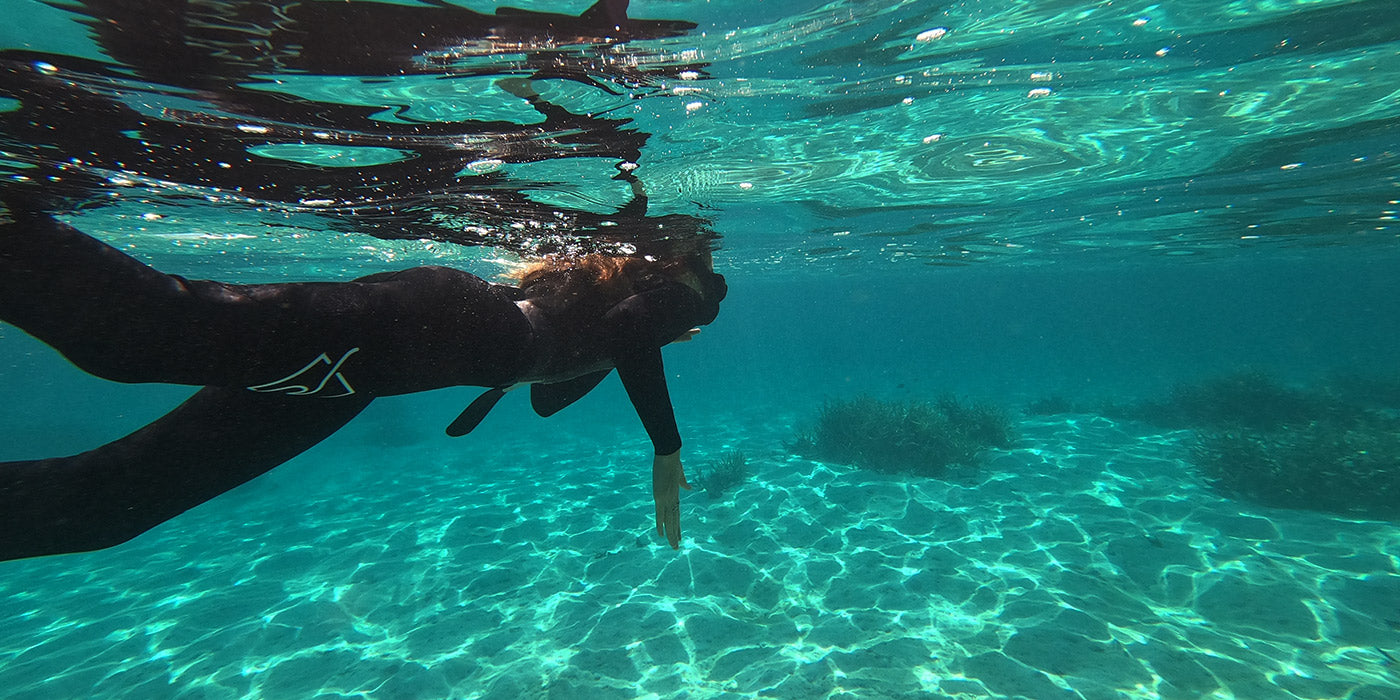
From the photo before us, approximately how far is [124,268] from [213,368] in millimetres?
453

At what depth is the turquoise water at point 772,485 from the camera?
575 centimetres

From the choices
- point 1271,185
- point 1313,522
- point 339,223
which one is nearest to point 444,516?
point 339,223

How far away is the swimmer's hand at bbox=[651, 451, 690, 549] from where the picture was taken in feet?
13.7

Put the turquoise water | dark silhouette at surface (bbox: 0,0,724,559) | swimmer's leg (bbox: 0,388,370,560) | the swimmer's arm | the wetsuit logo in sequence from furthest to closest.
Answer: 1. the turquoise water
2. the swimmer's arm
3. the wetsuit logo
4. swimmer's leg (bbox: 0,388,370,560)
5. dark silhouette at surface (bbox: 0,0,724,559)

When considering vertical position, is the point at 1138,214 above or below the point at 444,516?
above

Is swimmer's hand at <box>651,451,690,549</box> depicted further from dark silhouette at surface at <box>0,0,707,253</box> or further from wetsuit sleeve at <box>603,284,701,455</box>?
dark silhouette at surface at <box>0,0,707,253</box>

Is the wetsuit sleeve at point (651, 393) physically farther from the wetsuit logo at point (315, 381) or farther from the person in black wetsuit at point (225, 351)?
the wetsuit logo at point (315, 381)

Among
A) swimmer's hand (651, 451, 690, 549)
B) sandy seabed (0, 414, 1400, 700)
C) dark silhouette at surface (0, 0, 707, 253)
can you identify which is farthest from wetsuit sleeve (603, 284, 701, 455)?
sandy seabed (0, 414, 1400, 700)

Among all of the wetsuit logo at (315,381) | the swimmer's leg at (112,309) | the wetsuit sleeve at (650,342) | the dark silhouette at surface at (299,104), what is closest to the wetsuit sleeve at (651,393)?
the wetsuit sleeve at (650,342)

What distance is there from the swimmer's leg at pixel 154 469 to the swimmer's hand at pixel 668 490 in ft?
6.85

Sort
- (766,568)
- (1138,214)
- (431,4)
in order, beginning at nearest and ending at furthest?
(431,4) → (766,568) → (1138,214)

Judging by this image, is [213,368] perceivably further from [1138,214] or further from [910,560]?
[1138,214]

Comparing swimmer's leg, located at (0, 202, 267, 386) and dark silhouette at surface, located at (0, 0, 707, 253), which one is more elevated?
dark silhouette at surface, located at (0, 0, 707, 253)

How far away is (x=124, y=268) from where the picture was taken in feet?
6.61
